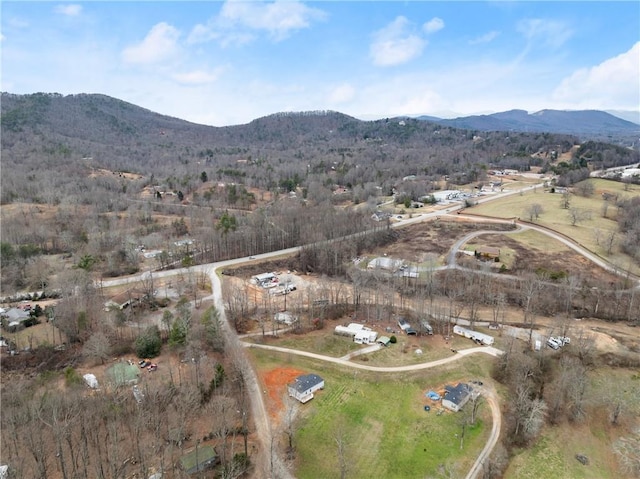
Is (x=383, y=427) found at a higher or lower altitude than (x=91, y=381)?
lower

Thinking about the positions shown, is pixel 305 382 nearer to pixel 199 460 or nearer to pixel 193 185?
pixel 199 460

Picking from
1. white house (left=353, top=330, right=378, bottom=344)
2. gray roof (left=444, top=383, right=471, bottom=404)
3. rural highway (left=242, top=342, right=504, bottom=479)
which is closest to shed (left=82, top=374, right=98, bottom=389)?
rural highway (left=242, top=342, right=504, bottom=479)

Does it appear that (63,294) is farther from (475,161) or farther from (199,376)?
(475,161)

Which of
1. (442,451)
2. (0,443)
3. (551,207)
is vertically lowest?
(442,451)

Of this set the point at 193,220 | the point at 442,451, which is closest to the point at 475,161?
the point at 193,220

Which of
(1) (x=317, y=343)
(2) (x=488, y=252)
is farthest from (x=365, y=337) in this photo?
(2) (x=488, y=252)

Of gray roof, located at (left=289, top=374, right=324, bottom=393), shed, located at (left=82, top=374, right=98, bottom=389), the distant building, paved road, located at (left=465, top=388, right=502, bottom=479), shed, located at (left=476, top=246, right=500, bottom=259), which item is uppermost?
shed, located at (left=476, top=246, right=500, bottom=259)

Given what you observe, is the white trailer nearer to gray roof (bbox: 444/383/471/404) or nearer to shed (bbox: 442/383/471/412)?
gray roof (bbox: 444/383/471/404)
